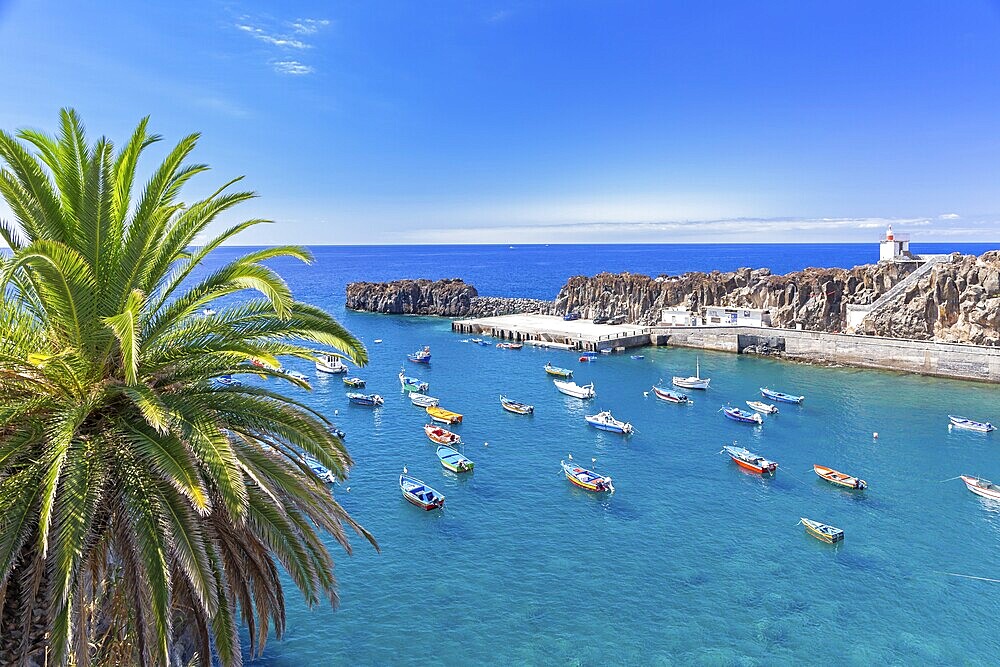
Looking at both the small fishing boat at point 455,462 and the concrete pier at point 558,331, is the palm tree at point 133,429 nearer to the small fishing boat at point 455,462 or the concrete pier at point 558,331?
the small fishing boat at point 455,462

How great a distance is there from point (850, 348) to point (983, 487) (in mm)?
38995

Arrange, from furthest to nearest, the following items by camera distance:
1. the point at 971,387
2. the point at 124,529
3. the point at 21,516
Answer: the point at 971,387 → the point at 124,529 → the point at 21,516

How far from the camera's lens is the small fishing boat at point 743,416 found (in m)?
51.0

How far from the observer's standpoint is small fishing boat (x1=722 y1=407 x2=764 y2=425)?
2008 inches

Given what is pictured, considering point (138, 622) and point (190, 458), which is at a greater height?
point (190, 458)

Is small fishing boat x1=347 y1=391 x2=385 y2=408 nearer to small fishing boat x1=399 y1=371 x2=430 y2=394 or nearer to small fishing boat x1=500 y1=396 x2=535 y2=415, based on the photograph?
small fishing boat x1=399 y1=371 x2=430 y2=394

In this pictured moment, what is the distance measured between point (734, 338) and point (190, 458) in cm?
8149

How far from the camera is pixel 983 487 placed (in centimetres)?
3628

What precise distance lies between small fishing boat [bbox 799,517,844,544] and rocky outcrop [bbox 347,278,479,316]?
89186 mm

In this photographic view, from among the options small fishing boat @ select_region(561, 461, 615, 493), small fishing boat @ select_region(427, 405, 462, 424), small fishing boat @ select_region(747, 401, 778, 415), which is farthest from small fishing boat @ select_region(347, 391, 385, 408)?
small fishing boat @ select_region(747, 401, 778, 415)

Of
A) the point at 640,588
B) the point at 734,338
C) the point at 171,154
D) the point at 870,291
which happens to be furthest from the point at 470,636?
the point at 870,291

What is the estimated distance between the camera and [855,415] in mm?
52562

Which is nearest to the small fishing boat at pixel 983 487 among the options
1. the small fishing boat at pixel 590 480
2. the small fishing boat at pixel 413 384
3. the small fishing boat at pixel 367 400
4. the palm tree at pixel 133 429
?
the small fishing boat at pixel 590 480

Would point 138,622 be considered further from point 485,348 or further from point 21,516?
point 485,348
